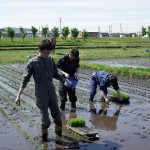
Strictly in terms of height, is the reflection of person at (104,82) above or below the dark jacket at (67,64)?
below

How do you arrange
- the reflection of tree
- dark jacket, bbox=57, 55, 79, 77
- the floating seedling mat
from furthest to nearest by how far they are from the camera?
1. dark jacket, bbox=57, 55, 79, 77
2. the reflection of tree
3. the floating seedling mat

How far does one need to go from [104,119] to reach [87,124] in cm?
65

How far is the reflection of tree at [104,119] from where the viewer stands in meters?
7.07

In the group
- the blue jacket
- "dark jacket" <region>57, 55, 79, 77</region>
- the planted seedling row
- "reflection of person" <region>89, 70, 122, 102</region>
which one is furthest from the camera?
the blue jacket

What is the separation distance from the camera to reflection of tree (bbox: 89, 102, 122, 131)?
7065 mm

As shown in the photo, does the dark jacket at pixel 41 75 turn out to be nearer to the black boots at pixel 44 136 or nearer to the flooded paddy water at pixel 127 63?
the black boots at pixel 44 136

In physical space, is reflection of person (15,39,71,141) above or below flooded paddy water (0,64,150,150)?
above

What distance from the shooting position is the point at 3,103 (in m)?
9.40

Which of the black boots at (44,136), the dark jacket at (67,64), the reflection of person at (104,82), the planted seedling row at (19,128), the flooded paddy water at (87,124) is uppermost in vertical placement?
the dark jacket at (67,64)

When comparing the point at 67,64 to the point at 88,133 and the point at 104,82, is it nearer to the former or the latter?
the point at 104,82

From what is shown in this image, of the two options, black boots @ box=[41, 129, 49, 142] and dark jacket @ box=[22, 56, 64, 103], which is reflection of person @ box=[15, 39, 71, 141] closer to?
dark jacket @ box=[22, 56, 64, 103]

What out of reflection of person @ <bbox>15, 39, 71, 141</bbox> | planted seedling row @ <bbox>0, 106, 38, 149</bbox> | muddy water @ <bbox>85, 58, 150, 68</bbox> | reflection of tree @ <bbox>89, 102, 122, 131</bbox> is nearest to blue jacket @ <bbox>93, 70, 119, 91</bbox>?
reflection of tree @ <bbox>89, 102, 122, 131</bbox>

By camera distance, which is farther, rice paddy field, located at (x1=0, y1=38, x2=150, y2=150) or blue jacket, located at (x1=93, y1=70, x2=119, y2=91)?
blue jacket, located at (x1=93, y1=70, x2=119, y2=91)

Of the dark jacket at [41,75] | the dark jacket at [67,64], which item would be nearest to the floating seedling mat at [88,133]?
→ the dark jacket at [41,75]
